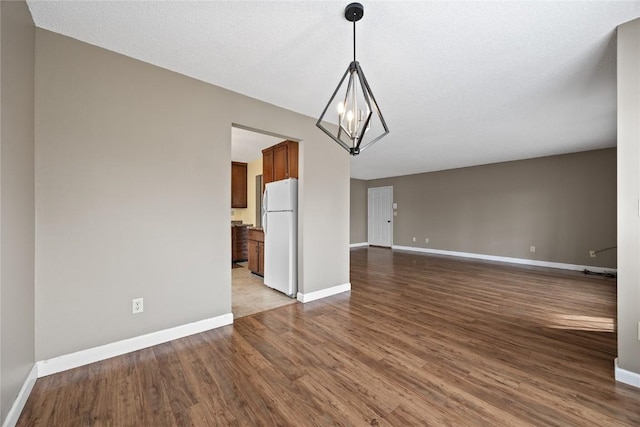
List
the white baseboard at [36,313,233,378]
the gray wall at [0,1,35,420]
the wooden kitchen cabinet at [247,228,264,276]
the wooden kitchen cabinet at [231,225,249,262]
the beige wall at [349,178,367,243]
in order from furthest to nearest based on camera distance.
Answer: the beige wall at [349,178,367,243]
the wooden kitchen cabinet at [231,225,249,262]
the wooden kitchen cabinet at [247,228,264,276]
the white baseboard at [36,313,233,378]
the gray wall at [0,1,35,420]

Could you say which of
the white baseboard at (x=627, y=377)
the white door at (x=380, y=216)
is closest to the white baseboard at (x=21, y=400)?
the white baseboard at (x=627, y=377)

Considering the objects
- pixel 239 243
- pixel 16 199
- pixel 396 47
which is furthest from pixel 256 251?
pixel 396 47

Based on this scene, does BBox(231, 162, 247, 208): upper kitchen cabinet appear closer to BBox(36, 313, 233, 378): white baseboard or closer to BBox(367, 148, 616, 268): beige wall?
BBox(36, 313, 233, 378): white baseboard

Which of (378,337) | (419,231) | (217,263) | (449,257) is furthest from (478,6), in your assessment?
(419,231)

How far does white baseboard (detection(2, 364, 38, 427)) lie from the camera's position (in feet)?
4.52

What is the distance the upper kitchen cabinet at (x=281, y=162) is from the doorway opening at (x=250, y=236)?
235 millimetres

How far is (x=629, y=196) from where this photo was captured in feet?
5.75

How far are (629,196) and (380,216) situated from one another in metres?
7.33

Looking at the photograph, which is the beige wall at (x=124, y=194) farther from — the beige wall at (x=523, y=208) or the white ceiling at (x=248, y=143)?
the beige wall at (x=523, y=208)

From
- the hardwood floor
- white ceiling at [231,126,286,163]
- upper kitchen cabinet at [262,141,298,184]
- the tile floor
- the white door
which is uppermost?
white ceiling at [231,126,286,163]

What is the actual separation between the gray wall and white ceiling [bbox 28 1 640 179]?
14.3 inches

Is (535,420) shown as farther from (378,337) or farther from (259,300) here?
(259,300)

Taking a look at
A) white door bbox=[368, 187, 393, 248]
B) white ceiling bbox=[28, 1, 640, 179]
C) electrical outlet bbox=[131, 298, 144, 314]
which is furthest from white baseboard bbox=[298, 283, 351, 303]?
white door bbox=[368, 187, 393, 248]

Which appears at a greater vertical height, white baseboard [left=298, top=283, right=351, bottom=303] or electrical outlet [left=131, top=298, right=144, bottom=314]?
electrical outlet [left=131, top=298, right=144, bottom=314]
